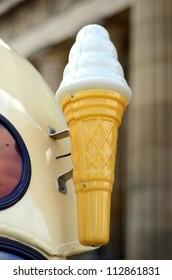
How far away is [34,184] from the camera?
213cm

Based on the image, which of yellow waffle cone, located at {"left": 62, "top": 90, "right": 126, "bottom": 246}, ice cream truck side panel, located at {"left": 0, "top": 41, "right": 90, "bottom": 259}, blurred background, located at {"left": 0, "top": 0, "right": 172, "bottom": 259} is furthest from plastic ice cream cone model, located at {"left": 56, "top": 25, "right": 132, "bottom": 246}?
blurred background, located at {"left": 0, "top": 0, "right": 172, "bottom": 259}

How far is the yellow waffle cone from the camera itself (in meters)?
2.03

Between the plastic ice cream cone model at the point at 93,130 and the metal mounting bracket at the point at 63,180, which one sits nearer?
the plastic ice cream cone model at the point at 93,130

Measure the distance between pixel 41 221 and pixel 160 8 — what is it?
36.1 ft

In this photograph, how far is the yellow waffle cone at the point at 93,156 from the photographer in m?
2.03

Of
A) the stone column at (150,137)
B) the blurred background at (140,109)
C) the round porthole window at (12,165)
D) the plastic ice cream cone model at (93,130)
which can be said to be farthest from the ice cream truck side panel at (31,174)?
the stone column at (150,137)

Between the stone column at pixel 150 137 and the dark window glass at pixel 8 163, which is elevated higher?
the stone column at pixel 150 137

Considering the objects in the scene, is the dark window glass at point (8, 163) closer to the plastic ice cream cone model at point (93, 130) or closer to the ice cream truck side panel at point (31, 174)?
the ice cream truck side panel at point (31, 174)

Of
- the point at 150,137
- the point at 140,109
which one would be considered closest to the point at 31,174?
the point at 150,137

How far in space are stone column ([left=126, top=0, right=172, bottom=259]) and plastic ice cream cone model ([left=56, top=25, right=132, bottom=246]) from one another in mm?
9156

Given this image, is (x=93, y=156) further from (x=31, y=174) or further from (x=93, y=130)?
(x=31, y=174)

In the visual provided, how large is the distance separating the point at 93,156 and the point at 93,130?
8 centimetres

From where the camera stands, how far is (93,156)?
204 cm

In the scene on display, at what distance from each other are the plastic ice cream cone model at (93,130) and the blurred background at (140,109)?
7958 mm
